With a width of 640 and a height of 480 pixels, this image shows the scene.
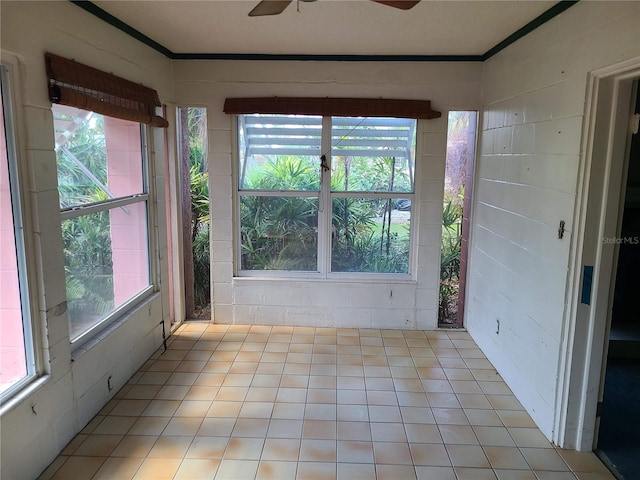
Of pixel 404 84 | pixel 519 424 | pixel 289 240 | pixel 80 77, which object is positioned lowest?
pixel 519 424

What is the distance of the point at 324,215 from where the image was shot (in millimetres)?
4137

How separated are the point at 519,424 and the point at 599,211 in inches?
52.8

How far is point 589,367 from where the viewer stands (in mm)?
2379

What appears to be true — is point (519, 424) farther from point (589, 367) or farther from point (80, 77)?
point (80, 77)

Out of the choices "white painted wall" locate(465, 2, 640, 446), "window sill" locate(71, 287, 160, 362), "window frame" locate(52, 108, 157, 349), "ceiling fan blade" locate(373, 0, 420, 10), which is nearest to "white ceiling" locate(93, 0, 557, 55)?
"white painted wall" locate(465, 2, 640, 446)

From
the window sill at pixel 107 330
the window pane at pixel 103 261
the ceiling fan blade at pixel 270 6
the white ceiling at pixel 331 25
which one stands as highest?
the white ceiling at pixel 331 25

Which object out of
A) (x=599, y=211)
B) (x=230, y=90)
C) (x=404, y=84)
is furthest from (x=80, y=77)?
(x=599, y=211)

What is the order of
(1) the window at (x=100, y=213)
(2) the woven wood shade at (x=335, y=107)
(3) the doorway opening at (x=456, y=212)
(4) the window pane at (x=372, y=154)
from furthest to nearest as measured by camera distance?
1. (3) the doorway opening at (x=456, y=212)
2. (4) the window pane at (x=372, y=154)
3. (2) the woven wood shade at (x=335, y=107)
4. (1) the window at (x=100, y=213)

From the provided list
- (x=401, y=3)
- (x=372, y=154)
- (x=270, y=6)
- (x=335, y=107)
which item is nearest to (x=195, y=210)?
(x=335, y=107)

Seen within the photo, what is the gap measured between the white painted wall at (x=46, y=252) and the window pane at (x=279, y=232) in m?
1.64

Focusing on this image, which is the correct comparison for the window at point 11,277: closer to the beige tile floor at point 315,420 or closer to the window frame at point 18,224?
the window frame at point 18,224

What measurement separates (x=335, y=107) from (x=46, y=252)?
98.4 inches

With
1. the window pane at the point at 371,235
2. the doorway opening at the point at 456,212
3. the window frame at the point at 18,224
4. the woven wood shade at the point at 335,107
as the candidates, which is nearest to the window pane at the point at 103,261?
the window frame at the point at 18,224

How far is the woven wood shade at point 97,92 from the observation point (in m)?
2.27
